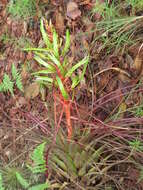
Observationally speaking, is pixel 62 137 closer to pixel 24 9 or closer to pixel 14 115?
pixel 14 115

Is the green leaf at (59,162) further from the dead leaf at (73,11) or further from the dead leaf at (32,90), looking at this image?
the dead leaf at (73,11)

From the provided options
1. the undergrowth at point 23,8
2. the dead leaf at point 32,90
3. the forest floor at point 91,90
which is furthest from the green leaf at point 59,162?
the undergrowth at point 23,8

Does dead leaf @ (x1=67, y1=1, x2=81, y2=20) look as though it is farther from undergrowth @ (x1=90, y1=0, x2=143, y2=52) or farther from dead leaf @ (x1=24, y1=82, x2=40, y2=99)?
dead leaf @ (x1=24, y1=82, x2=40, y2=99)

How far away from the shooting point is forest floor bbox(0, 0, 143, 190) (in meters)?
1.38

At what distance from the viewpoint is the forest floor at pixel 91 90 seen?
138 cm

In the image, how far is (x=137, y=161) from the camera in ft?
4.59

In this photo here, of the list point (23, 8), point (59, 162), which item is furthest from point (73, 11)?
point (59, 162)

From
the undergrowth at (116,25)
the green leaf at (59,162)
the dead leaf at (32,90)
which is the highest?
the undergrowth at (116,25)

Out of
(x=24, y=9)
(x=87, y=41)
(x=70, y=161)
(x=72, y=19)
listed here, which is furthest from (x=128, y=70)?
(x=24, y=9)

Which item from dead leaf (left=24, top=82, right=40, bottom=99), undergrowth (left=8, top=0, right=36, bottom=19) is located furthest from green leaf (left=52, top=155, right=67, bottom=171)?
undergrowth (left=8, top=0, right=36, bottom=19)

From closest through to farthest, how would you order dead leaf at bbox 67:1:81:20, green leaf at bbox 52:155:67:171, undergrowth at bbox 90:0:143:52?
green leaf at bbox 52:155:67:171 → undergrowth at bbox 90:0:143:52 → dead leaf at bbox 67:1:81:20

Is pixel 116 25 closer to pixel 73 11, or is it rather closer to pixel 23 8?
pixel 73 11

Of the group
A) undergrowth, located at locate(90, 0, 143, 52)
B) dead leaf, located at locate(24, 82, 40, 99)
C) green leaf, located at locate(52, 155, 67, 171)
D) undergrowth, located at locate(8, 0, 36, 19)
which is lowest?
green leaf, located at locate(52, 155, 67, 171)

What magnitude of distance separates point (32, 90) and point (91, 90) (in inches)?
14.1
